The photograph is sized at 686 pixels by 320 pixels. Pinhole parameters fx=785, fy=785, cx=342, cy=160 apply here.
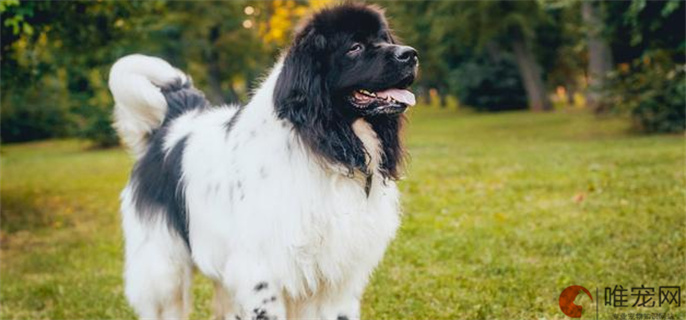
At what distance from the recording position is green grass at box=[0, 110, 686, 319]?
18.9 feet

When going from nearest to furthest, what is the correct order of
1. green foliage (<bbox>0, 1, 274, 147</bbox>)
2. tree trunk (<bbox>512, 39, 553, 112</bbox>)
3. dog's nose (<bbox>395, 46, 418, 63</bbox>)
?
dog's nose (<bbox>395, 46, 418, 63</bbox>) < green foliage (<bbox>0, 1, 274, 147</bbox>) < tree trunk (<bbox>512, 39, 553, 112</bbox>)

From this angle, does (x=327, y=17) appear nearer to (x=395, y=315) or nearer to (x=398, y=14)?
(x=395, y=315)

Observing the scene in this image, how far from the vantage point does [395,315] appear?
17.6ft

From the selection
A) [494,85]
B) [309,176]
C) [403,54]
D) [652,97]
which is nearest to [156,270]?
[309,176]

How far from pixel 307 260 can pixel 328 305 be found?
404 millimetres

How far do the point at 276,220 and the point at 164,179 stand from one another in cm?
107

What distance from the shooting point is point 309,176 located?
3555 millimetres

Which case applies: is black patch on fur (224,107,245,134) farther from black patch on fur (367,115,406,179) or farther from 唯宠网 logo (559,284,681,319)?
唯宠网 logo (559,284,681,319)

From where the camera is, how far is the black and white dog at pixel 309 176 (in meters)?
3.51

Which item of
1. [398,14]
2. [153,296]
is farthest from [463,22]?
[153,296]

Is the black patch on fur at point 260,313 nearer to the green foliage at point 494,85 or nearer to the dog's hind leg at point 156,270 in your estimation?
the dog's hind leg at point 156,270

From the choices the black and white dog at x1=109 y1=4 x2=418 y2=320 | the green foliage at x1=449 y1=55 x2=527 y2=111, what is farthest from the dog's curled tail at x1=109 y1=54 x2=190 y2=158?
the green foliage at x1=449 y1=55 x2=527 y2=111

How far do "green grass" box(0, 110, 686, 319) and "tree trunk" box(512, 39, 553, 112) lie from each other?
16.3 metres

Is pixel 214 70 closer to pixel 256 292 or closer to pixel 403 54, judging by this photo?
pixel 256 292
